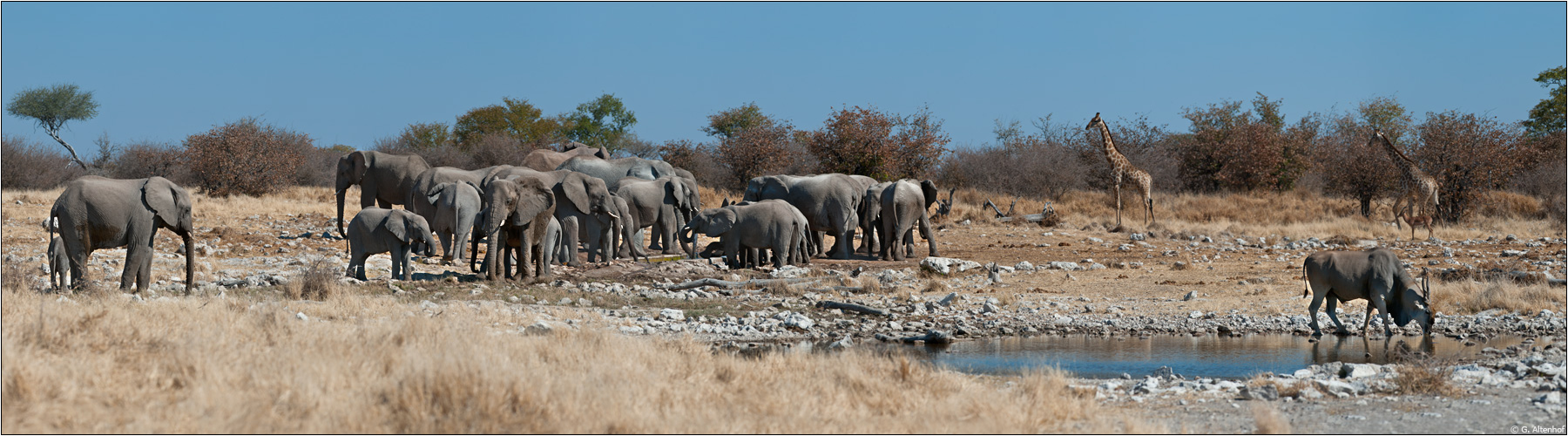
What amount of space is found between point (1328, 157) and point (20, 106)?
55.1m

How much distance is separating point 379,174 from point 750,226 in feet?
28.3

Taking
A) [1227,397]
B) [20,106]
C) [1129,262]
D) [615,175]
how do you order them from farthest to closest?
[20,106] < [615,175] < [1129,262] < [1227,397]

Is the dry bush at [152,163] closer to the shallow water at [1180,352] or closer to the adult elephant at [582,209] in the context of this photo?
the adult elephant at [582,209]

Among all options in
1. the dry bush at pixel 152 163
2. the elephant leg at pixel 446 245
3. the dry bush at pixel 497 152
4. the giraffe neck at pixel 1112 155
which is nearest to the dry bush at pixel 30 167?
the dry bush at pixel 152 163

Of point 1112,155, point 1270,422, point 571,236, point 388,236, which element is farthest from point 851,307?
point 1112,155

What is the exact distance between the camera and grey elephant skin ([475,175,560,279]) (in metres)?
14.7

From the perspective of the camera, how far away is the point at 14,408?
6.34 meters

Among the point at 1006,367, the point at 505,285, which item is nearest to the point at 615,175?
the point at 505,285

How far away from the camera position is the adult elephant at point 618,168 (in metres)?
24.2

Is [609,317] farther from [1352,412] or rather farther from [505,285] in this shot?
[1352,412]

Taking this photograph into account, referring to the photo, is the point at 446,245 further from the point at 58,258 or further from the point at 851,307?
the point at 851,307

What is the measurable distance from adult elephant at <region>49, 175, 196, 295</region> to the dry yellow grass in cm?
226

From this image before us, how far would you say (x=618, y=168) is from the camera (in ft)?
80.6

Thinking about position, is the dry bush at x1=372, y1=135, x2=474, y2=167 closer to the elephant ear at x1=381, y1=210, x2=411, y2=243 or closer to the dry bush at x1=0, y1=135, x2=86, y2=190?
the dry bush at x1=0, y1=135, x2=86, y2=190
